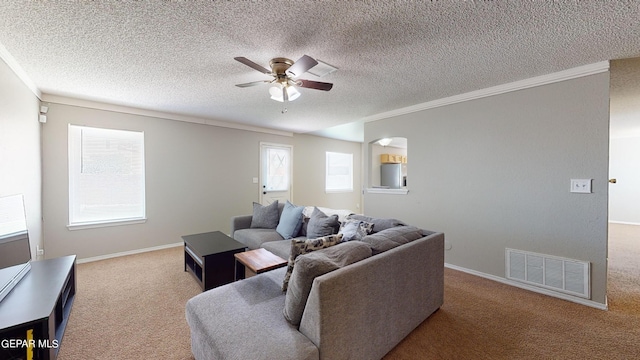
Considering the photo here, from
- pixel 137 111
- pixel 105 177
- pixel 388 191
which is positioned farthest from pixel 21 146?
pixel 388 191

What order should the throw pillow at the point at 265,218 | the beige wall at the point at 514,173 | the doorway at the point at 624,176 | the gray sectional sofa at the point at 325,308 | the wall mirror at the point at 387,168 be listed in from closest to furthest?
the gray sectional sofa at the point at 325,308 → the beige wall at the point at 514,173 → the doorway at the point at 624,176 → the throw pillow at the point at 265,218 → the wall mirror at the point at 387,168

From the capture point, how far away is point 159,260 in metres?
3.63

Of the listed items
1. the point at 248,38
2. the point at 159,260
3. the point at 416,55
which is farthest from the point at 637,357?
the point at 159,260

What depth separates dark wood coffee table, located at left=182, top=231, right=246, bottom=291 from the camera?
2637mm

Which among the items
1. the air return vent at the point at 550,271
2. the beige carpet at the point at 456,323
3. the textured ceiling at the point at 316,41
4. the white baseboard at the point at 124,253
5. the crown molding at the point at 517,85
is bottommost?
the beige carpet at the point at 456,323

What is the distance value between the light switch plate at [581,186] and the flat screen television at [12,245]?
4802mm

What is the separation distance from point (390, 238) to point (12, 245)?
2.89m

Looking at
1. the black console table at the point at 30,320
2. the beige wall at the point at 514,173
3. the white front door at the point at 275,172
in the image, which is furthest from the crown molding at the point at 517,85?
the black console table at the point at 30,320

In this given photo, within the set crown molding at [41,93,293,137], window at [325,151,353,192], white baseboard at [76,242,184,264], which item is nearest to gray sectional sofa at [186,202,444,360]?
white baseboard at [76,242,184,264]

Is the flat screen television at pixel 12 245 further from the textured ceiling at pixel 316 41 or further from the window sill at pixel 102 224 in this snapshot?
the window sill at pixel 102 224

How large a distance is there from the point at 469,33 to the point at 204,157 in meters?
4.44

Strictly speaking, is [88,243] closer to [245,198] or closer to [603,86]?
[245,198]

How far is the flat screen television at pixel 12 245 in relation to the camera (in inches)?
67.3

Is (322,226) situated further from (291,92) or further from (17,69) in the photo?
(17,69)
